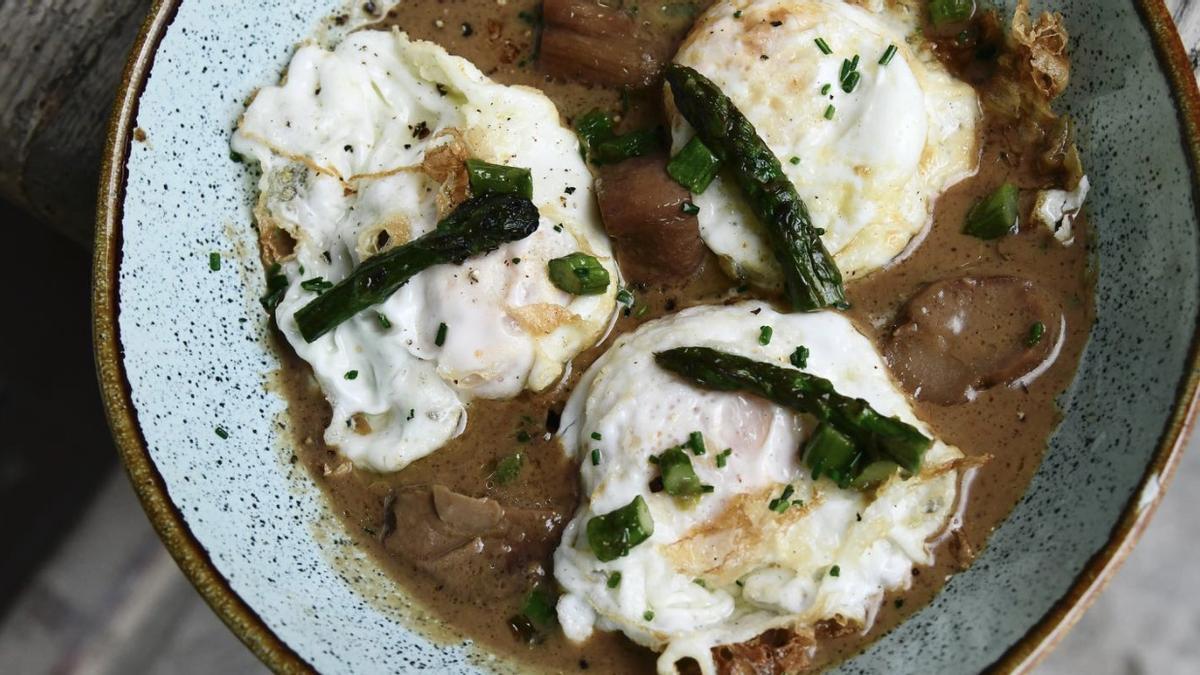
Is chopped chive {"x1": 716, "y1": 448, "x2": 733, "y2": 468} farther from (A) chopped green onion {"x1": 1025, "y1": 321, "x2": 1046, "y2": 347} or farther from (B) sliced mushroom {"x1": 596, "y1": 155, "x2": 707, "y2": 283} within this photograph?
(A) chopped green onion {"x1": 1025, "y1": 321, "x2": 1046, "y2": 347}

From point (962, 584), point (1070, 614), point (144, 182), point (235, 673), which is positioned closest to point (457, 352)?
point (144, 182)

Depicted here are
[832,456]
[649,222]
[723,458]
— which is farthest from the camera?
[649,222]

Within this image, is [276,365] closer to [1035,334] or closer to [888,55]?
[888,55]

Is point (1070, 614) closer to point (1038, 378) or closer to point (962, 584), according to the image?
point (962, 584)

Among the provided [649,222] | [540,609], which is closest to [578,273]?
[649,222]

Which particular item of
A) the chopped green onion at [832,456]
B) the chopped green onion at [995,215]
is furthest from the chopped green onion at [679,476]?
the chopped green onion at [995,215]

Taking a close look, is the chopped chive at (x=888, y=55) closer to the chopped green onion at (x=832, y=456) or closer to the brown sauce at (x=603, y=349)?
the brown sauce at (x=603, y=349)

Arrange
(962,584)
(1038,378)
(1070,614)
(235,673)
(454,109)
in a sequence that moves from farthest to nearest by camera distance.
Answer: (235,673) → (454,109) → (1038,378) → (962,584) → (1070,614)
